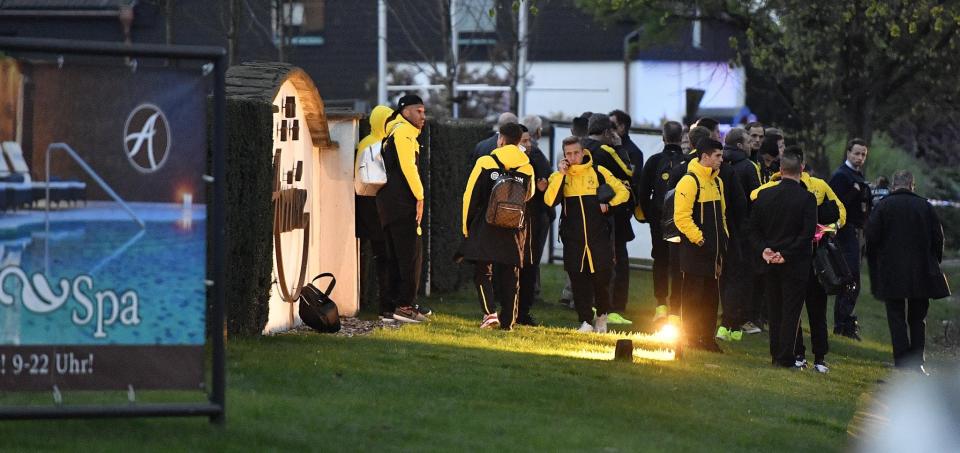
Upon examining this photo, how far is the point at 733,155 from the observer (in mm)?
16141

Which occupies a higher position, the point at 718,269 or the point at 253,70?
the point at 253,70

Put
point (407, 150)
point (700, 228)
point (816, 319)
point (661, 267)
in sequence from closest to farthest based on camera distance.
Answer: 1. point (700, 228)
2. point (816, 319)
3. point (407, 150)
4. point (661, 267)

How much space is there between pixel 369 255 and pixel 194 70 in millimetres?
8477

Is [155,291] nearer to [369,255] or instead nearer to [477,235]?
[477,235]

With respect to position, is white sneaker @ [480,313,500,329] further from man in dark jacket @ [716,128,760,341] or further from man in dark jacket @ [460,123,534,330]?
man in dark jacket @ [716,128,760,341]

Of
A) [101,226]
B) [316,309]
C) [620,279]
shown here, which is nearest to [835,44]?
[620,279]

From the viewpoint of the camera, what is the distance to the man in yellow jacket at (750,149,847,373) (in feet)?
48.2

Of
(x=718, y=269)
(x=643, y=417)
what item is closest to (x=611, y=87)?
(x=718, y=269)

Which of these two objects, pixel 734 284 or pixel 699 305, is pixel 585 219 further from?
pixel 734 284

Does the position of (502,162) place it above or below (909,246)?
above

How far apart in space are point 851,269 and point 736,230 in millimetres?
2265

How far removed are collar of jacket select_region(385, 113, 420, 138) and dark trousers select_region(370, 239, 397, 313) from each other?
1.04m

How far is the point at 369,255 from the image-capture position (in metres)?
16.7

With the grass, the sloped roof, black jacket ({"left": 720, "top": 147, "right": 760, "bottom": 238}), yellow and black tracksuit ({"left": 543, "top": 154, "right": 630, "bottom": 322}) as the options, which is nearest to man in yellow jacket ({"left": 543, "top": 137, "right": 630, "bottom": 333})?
yellow and black tracksuit ({"left": 543, "top": 154, "right": 630, "bottom": 322})
